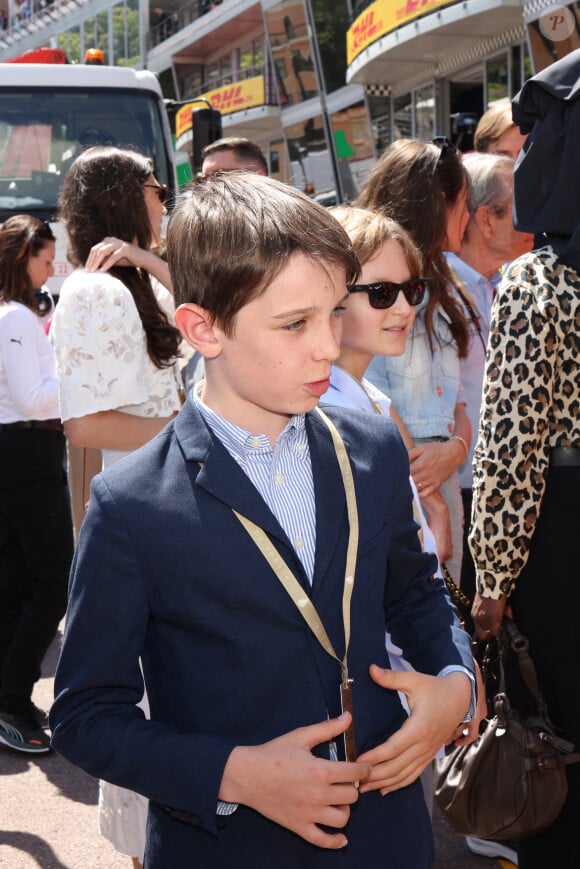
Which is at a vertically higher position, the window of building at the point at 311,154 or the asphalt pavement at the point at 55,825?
the asphalt pavement at the point at 55,825

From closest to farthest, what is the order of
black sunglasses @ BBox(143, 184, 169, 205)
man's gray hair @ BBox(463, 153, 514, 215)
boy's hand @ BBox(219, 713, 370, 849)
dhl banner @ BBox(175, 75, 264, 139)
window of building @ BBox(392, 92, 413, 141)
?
boy's hand @ BBox(219, 713, 370, 849)
black sunglasses @ BBox(143, 184, 169, 205)
man's gray hair @ BBox(463, 153, 514, 215)
window of building @ BBox(392, 92, 413, 141)
dhl banner @ BBox(175, 75, 264, 139)

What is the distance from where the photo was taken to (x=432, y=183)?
11.6 ft

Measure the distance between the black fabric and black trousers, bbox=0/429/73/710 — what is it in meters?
2.77

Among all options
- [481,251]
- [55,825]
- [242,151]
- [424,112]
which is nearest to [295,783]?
[55,825]

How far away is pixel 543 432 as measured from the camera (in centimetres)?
269

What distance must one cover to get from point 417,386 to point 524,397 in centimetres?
79

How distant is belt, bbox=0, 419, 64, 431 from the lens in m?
4.88

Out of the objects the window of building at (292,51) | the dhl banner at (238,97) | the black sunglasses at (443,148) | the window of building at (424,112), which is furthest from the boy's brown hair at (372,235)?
the dhl banner at (238,97)

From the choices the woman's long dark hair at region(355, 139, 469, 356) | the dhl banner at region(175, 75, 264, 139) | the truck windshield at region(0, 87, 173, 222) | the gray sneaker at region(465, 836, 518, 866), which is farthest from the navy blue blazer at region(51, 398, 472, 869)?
the dhl banner at region(175, 75, 264, 139)

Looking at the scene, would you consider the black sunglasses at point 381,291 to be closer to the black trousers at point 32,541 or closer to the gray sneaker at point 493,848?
the gray sneaker at point 493,848

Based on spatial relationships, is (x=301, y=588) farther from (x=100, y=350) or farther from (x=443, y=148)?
(x=443, y=148)

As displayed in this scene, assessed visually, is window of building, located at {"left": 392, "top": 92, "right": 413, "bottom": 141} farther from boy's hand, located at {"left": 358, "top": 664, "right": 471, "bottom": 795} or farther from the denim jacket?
boy's hand, located at {"left": 358, "top": 664, "right": 471, "bottom": 795}

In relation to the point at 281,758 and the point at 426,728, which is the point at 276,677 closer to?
the point at 281,758

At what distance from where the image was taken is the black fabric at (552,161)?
8.61ft
